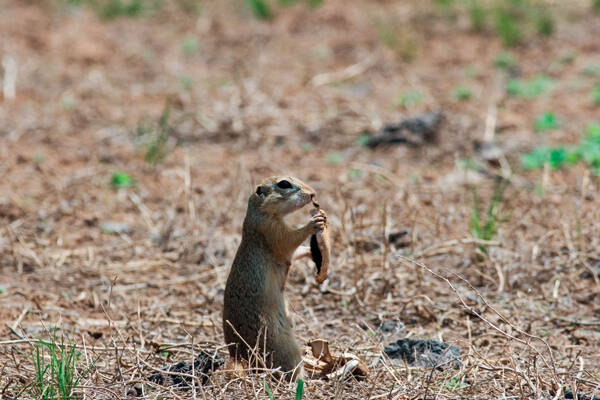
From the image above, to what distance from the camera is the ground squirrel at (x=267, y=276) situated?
3.55 metres

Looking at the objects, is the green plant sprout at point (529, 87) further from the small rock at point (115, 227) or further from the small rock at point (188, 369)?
the small rock at point (188, 369)

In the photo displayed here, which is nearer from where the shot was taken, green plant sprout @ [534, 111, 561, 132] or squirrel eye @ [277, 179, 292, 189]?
squirrel eye @ [277, 179, 292, 189]

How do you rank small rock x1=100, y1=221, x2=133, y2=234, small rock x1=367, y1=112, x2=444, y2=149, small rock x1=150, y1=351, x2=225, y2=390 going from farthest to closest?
small rock x1=367, y1=112, x2=444, y2=149 → small rock x1=100, y1=221, x2=133, y2=234 → small rock x1=150, y1=351, x2=225, y2=390

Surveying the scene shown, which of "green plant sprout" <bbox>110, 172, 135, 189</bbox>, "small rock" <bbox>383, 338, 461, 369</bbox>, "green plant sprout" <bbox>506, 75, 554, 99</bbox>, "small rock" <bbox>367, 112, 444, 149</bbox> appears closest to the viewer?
"small rock" <bbox>383, 338, 461, 369</bbox>

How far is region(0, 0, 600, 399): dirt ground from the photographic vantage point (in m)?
3.96

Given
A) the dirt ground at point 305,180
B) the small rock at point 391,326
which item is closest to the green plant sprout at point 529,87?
the dirt ground at point 305,180

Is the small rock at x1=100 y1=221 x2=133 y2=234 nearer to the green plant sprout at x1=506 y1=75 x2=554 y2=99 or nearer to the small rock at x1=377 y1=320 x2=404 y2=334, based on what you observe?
the small rock at x1=377 y1=320 x2=404 y2=334

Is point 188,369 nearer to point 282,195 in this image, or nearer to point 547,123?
point 282,195

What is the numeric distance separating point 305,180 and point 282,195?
2749 mm

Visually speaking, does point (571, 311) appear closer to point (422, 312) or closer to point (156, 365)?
point (422, 312)

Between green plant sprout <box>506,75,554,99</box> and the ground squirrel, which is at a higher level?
green plant sprout <box>506,75,554,99</box>

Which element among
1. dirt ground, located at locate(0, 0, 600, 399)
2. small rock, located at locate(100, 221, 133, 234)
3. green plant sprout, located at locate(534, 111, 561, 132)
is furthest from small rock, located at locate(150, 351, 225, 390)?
green plant sprout, located at locate(534, 111, 561, 132)

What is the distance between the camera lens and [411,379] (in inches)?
141

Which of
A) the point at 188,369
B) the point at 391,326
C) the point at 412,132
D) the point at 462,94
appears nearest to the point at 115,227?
the point at 391,326
